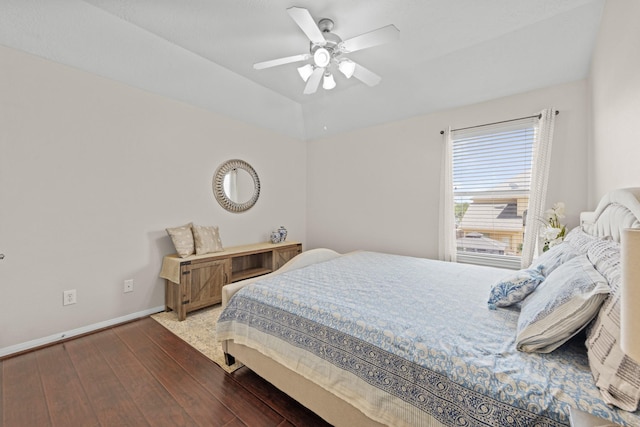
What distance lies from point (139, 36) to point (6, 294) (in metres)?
2.46

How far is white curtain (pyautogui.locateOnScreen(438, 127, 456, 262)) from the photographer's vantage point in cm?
317

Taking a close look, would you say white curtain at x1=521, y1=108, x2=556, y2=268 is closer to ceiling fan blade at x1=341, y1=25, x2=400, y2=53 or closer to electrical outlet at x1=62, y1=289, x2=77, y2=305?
ceiling fan blade at x1=341, y1=25, x2=400, y2=53

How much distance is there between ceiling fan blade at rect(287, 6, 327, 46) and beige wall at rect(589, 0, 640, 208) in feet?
5.55

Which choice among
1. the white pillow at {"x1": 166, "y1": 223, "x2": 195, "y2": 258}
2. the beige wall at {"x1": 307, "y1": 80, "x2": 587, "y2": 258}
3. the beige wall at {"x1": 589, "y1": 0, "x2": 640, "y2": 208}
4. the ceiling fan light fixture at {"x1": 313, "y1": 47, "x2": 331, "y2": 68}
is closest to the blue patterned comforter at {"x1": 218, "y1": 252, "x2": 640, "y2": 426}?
the beige wall at {"x1": 589, "y1": 0, "x2": 640, "y2": 208}

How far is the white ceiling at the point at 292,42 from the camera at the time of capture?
6.70 feet

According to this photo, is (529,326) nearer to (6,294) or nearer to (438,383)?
(438,383)

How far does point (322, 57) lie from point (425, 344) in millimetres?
2096

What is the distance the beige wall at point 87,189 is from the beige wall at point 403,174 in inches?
69.7

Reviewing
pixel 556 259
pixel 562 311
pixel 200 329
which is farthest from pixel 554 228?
pixel 200 329

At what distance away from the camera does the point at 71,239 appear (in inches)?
94.3

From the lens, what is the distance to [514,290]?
1448 millimetres

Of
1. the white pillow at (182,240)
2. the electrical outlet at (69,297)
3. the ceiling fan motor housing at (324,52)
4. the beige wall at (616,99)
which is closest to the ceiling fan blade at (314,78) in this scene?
the ceiling fan motor housing at (324,52)

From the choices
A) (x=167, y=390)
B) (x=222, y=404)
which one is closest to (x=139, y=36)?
(x=167, y=390)

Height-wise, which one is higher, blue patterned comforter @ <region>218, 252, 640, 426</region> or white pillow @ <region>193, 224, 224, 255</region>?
white pillow @ <region>193, 224, 224, 255</region>
